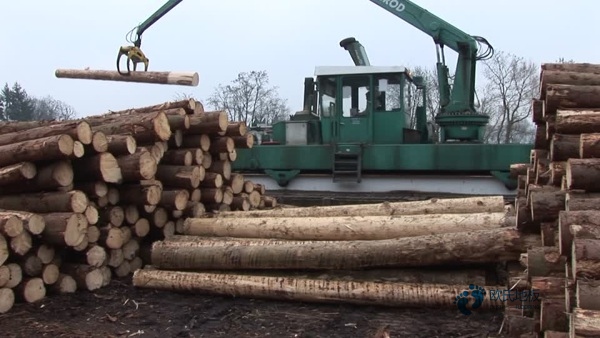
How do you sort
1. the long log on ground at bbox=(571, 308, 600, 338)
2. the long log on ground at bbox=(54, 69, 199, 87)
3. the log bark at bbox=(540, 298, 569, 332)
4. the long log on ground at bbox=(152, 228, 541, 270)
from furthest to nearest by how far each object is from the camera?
the long log on ground at bbox=(54, 69, 199, 87) < the long log on ground at bbox=(152, 228, 541, 270) < the log bark at bbox=(540, 298, 569, 332) < the long log on ground at bbox=(571, 308, 600, 338)

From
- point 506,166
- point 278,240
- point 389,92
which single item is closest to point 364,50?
point 389,92

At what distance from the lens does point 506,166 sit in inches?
436

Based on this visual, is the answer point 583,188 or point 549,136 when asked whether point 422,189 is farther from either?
point 583,188

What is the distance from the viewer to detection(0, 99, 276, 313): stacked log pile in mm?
5359

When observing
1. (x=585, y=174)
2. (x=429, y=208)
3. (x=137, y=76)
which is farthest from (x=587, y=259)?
(x=137, y=76)

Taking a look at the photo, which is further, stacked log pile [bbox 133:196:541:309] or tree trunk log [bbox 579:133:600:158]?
stacked log pile [bbox 133:196:541:309]

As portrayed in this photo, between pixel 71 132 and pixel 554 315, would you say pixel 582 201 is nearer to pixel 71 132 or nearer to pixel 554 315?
pixel 554 315

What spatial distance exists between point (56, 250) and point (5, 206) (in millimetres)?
760

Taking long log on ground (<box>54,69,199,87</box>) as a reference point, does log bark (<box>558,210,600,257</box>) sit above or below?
below

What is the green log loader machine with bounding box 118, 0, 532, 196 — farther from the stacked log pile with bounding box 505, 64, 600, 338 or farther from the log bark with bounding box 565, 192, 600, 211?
the log bark with bounding box 565, 192, 600, 211

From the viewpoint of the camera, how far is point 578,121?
422 centimetres

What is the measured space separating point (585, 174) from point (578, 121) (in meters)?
0.74

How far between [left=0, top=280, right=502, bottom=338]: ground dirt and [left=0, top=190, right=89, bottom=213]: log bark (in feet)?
2.98

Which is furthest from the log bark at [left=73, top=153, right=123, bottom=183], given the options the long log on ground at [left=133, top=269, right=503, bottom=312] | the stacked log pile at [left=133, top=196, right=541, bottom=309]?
the long log on ground at [left=133, top=269, right=503, bottom=312]
